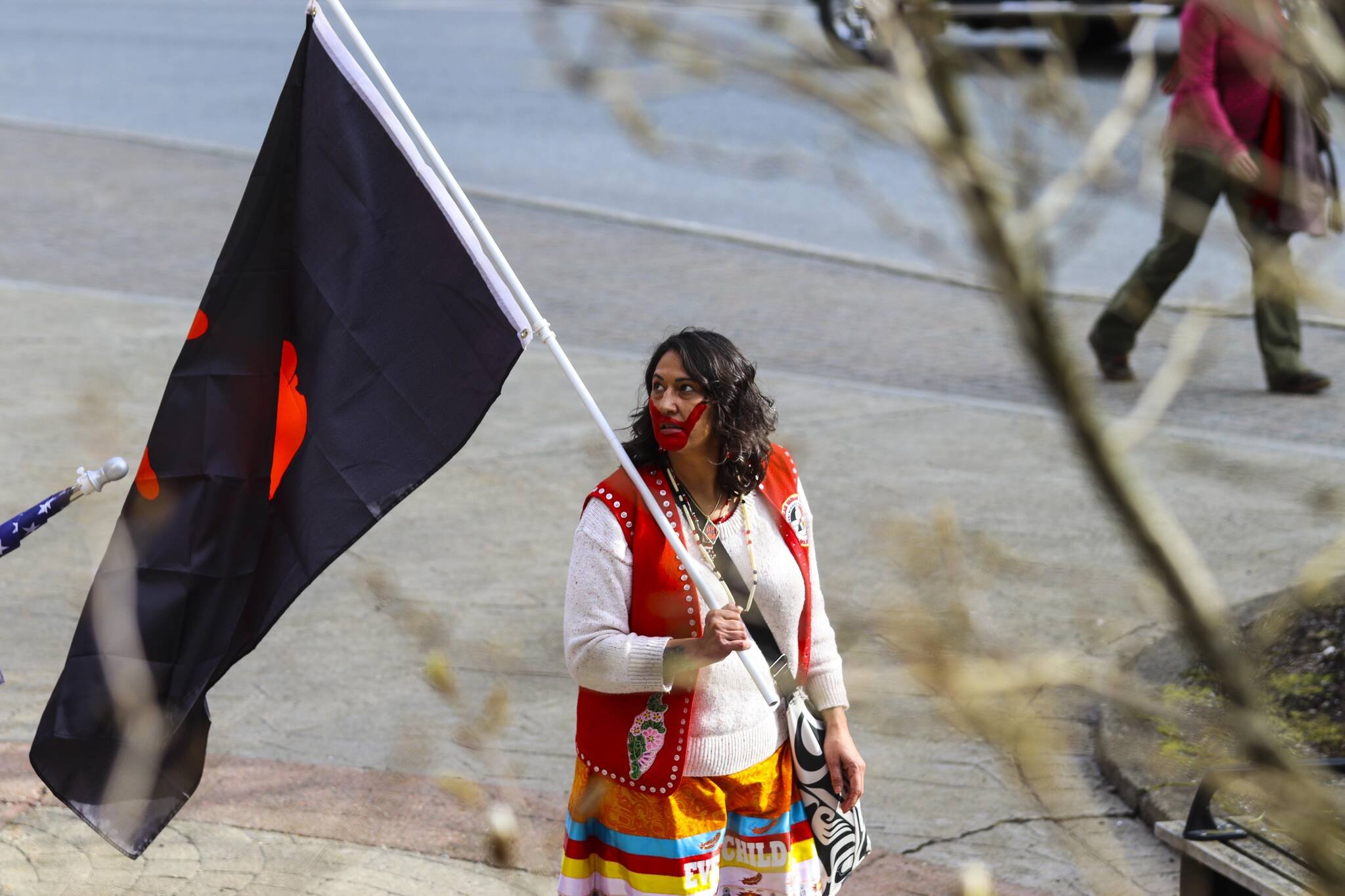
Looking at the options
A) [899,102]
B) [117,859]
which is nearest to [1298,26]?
[899,102]

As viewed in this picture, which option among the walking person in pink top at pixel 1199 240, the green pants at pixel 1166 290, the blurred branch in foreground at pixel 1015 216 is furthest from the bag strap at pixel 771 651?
the green pants at pixel 1166 290

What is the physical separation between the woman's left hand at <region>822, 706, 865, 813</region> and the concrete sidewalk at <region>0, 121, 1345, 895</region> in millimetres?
160

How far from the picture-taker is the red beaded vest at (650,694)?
360 centimetres

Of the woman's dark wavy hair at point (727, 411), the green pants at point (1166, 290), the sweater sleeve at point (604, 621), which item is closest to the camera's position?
the sweater sleeve at point (604, 621)

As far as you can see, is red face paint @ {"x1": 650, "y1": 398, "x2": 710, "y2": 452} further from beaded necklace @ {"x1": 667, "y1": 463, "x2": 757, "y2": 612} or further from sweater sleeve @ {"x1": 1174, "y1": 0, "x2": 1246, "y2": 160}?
sweater sleeve @ {"x1": 1174, "y1": 0, "x2": 1246, "y2": 160}

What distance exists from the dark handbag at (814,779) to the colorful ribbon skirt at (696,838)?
0.03 meters

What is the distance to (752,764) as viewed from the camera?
3.67 metres

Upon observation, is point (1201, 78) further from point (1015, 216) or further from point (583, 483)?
point (583, 483)

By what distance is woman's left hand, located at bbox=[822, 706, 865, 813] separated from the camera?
372cm

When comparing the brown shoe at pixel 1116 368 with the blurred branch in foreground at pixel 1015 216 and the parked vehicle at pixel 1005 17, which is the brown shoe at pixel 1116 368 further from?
the blurred branch in foreground at pixel 1015 216

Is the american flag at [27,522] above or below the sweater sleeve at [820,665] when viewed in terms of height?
above

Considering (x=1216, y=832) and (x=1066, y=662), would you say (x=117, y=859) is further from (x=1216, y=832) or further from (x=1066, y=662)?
(x=1066, y=662)

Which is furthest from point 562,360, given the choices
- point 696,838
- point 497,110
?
point 497,110

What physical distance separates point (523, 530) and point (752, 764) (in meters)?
4.18
